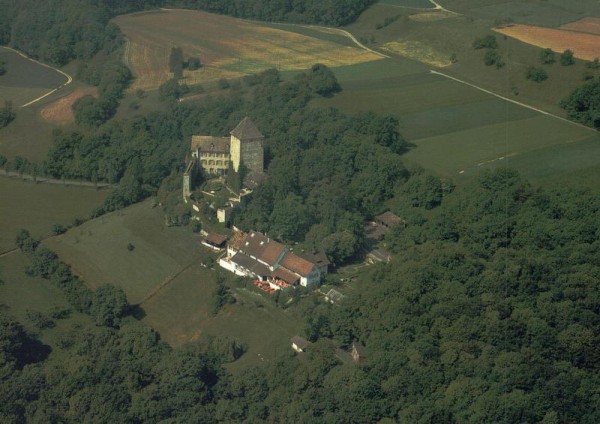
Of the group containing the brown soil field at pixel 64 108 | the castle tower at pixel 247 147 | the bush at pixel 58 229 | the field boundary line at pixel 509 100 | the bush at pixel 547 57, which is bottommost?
the bush at pixel 58 229

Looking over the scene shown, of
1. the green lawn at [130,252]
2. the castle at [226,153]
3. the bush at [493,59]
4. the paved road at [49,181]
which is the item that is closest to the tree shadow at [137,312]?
the green lawn at [130,252]

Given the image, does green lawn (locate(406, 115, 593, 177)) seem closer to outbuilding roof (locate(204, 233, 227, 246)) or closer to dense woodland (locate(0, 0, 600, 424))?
dense woodland (locate(0, 0, 600, 424))

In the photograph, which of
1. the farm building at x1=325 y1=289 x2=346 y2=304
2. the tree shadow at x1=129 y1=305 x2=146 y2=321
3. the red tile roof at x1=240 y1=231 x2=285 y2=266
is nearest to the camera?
the farm building at x1=325 y1=289 x2=346 y2=304

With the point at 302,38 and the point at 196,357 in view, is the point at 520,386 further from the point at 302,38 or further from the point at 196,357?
the point at 302,38

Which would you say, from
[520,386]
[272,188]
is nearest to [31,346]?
[272,188]

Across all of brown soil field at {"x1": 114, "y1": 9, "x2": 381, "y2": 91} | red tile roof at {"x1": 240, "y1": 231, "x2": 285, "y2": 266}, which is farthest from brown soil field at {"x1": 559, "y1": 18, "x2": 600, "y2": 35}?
red tile roof at {"x1": 240, "y1": 231, "x2": 285, "y2": 266}

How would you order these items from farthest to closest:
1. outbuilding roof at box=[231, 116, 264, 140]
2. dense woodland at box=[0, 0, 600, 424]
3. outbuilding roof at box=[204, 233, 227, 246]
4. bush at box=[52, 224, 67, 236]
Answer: outbuilding roof at box=[231, 116, 264, 140], bush at box=[52, 224, 67, 236], outbuilding roof at box=[204, 233, 227, 246], dense woodland at box=[0, 0, 600, 424]

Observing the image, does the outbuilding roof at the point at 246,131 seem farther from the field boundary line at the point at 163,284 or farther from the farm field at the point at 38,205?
the farm field at the point at 38,205
